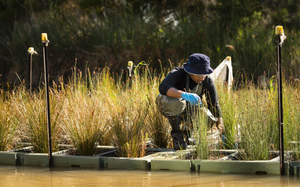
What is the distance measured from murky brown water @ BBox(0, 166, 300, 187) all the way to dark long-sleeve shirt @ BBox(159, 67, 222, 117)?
1.01 metres

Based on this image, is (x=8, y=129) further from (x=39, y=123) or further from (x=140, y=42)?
(x=140, y=42)

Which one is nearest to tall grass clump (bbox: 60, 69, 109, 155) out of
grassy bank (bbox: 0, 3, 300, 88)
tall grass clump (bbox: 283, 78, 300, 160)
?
tall grass clump (bbox: 283, 78, 300, 160)

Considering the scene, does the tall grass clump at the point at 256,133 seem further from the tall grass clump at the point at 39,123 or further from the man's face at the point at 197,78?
the tall grass clump at the point at 39,123

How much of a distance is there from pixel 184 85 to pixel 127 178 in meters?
1.54

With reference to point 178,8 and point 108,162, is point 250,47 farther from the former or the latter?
point 108,162

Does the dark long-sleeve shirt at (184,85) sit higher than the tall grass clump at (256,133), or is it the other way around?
the dark long-sleeve shirt at (184,85)

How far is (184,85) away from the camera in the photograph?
563cm

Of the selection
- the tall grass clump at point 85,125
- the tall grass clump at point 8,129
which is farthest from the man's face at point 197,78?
the tall grass clump at point 8,129

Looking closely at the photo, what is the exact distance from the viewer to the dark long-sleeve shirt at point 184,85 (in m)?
5.38

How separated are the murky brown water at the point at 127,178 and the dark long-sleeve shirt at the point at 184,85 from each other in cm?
101

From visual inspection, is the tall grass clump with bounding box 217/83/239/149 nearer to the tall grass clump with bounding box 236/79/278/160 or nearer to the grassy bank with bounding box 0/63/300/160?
the grassy bank with bounding box 0/63/300/160

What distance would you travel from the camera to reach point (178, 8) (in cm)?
1614

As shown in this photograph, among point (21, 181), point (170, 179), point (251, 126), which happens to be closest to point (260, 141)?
point (251, 126)

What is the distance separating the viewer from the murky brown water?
4285mm
